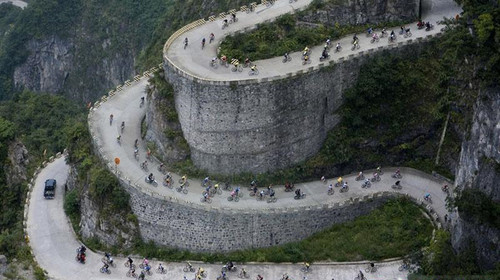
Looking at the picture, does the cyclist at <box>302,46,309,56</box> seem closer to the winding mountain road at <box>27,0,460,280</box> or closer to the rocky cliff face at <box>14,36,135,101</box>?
the winding mountain road at <box>27,0,460,280</box>

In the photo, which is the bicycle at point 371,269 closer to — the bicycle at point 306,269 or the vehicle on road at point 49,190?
the bicycle at point 306,269

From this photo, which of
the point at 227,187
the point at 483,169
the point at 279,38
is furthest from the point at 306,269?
the point at 279,38

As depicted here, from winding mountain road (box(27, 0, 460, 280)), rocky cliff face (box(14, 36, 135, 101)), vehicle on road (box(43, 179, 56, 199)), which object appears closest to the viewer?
winding mountain road (box(27, 0, 460, 280))

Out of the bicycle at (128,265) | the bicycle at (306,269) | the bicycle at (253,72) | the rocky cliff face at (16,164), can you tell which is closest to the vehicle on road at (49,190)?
the rocky cliff face at (16,164)

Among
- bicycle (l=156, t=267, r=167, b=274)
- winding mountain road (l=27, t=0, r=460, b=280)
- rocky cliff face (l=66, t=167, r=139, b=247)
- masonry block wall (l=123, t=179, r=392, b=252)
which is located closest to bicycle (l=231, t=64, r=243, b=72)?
winding mountain road (l=27, t=0, r=460, b=280)

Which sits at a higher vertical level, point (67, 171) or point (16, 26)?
point (16, 26)

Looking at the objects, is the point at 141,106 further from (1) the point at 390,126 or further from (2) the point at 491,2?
(2) the point at 491,2

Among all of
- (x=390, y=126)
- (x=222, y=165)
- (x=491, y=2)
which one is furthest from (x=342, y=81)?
(x=491, y=2)
